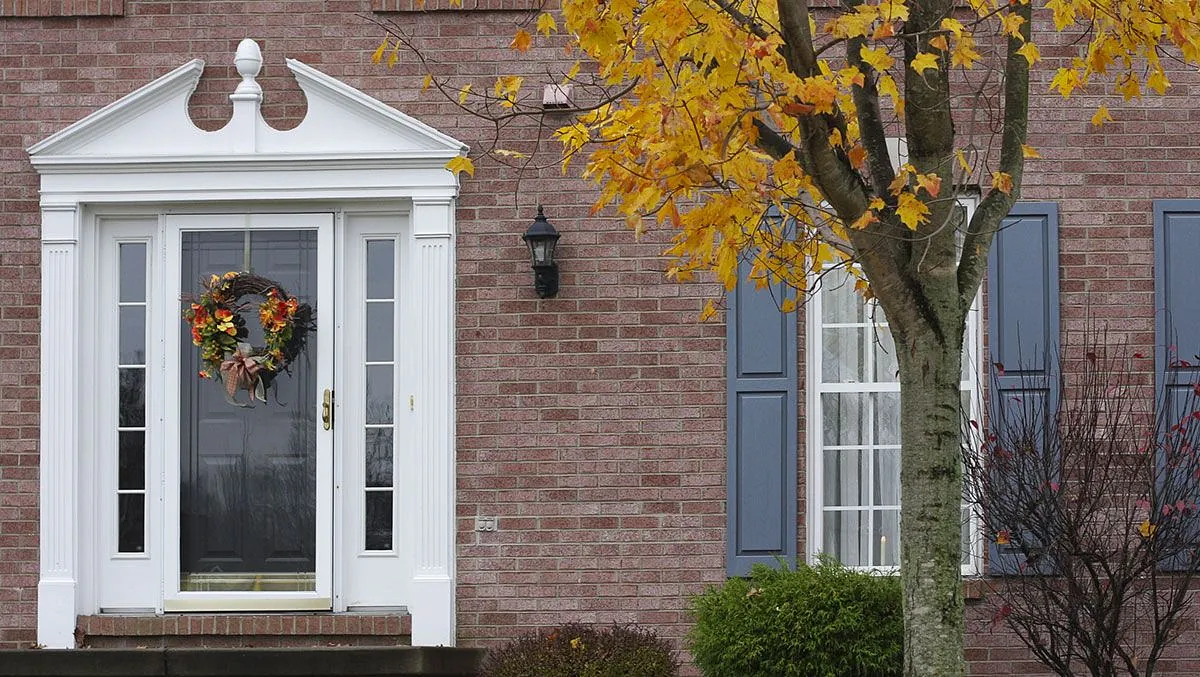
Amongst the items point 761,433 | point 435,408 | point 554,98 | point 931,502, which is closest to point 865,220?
point 931,502

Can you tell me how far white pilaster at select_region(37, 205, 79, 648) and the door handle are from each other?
1.25 m

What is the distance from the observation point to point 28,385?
7.89 meters

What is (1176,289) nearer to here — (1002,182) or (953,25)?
(1002,182)

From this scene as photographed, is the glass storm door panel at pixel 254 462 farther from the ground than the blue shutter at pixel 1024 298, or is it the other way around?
the blue shutter at pixel 1024 298

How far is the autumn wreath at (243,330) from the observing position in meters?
7.90

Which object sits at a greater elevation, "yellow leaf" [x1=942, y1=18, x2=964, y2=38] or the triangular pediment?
the triangular pediment

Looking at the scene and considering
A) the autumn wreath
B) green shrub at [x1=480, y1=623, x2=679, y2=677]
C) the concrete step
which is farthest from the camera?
the autumn wreath

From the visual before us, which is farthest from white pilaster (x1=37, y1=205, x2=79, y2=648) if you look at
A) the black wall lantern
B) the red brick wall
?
the black wall lantern

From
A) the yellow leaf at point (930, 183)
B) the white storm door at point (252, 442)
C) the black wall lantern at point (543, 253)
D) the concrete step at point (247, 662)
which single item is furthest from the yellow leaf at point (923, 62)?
the concrete step at point (247, 662)

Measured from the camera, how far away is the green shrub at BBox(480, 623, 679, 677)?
6.61 m

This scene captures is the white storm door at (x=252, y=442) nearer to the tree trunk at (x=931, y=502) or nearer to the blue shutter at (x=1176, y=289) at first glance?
the tree trunk at (x=931, y=502)

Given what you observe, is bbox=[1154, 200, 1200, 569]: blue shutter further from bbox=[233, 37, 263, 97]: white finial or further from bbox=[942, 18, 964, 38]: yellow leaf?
bbox=[233, 37, 263, 97]: white finial

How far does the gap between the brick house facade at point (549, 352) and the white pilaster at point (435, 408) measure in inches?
1.8

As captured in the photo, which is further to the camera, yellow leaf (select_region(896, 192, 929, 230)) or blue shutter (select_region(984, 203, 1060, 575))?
blue shutter (select_region(984, 203, 1060, 575))
